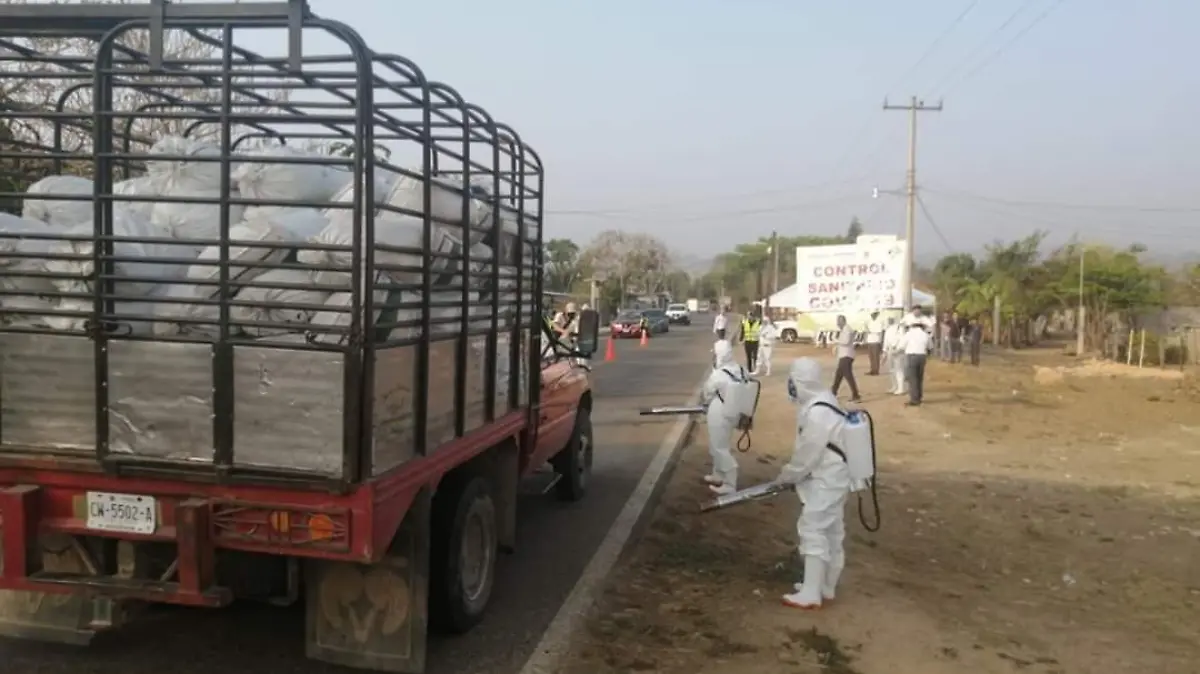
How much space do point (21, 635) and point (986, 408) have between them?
15.9m

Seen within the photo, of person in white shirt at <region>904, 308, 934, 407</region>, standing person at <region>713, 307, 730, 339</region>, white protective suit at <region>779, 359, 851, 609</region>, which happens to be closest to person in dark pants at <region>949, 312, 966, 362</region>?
standing person at <region>713, 307, 730, 339</region>

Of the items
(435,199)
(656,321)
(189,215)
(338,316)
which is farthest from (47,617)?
(656,321)

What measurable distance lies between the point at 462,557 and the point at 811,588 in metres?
2.09

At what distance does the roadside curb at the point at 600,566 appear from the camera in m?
5.02

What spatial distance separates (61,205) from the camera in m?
4.71

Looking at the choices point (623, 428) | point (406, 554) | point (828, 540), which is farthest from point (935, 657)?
point (623, 428)

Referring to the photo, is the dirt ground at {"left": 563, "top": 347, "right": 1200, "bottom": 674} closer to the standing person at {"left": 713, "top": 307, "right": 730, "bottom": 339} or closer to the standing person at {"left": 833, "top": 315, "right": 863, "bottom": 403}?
the standing person at {"left": 713, "top": 307, "right": 730, "bottom": 339}

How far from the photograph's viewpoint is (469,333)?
17.0 feet

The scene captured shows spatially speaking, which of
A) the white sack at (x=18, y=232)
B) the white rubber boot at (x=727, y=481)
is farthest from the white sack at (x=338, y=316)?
the white rubber boot at (x=727, y=481)

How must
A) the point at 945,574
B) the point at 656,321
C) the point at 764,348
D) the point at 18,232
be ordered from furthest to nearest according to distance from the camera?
the point at 656,321 → the point at 764,348 → the point at 945,574 → the point at 18,232

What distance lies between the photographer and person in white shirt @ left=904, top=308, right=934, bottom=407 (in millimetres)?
17047

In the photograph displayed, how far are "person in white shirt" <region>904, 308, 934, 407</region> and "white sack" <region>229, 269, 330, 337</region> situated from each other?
566 inches

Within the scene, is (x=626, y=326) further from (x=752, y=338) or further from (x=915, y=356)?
(x=915, y=356)

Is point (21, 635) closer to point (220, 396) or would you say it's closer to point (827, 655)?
point (220, 396)
